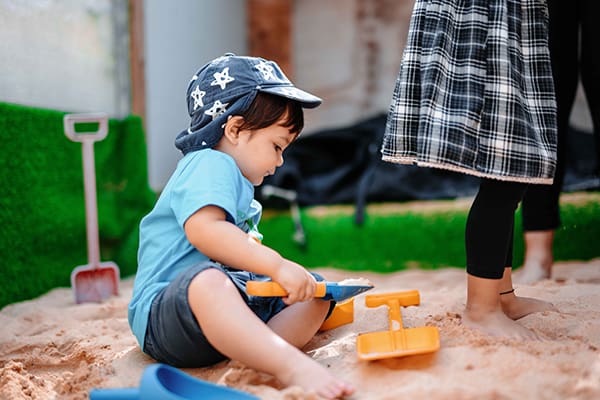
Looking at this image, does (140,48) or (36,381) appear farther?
(140,48)

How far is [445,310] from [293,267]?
454mm

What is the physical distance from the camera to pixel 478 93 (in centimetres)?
116

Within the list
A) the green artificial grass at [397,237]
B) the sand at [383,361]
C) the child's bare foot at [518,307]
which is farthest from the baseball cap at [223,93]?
the green artificial grass at [397,237]

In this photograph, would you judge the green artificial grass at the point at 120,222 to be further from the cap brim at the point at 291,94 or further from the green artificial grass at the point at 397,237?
the cap brim at the point at 291,94

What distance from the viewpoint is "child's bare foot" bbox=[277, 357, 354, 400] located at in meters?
0.96

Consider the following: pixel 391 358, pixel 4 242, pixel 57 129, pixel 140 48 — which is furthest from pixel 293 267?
pixel 140 48

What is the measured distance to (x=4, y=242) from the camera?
1.70 metres

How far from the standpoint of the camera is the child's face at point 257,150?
1.25 metres

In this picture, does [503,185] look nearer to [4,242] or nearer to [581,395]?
[581,395]

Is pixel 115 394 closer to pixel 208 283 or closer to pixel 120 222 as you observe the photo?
pixel 208 283

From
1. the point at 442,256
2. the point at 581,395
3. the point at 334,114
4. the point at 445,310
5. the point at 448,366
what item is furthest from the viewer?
the point at 334,114

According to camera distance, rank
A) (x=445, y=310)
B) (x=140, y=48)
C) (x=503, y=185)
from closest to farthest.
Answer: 1. (x=503, y=185)
2. (x=445, y=310)
3. (x=140, y=48)

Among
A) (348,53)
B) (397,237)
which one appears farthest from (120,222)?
(348,53)

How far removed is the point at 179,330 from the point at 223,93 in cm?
45
